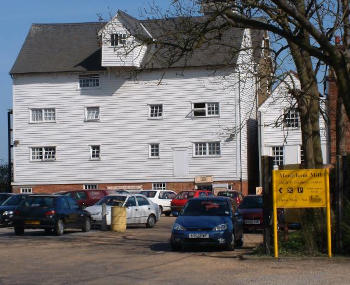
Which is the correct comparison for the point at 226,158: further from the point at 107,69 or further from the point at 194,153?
the point at 107,69

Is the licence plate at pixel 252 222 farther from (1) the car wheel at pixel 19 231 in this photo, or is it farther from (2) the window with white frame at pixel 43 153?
(2) the window with white frame at pixel 43 153

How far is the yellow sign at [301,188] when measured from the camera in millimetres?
17594

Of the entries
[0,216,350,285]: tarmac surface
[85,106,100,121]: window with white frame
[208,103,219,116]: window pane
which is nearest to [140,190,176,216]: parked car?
[208,103,219,116]: window pane

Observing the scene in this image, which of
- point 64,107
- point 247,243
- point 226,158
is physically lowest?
point 247,243

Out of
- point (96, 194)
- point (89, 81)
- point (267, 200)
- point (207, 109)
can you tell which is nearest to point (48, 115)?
point (89, 81)

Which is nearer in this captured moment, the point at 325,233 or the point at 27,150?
the point at 325,233

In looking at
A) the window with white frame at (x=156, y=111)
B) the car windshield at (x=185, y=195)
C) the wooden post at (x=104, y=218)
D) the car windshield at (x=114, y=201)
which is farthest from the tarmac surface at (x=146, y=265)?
the window with white frame at (x=156, y=111)

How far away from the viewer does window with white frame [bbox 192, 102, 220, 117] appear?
55.1m

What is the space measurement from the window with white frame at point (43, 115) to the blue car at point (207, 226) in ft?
124

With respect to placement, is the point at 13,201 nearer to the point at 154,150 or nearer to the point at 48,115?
the point at 154,150

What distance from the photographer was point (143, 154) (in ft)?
185

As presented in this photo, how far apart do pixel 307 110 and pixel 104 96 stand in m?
38.0

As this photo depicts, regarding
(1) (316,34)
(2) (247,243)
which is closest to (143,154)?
(2) (247,243)

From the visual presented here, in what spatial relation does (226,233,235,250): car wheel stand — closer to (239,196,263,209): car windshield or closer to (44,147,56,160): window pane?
(239,196,263,209): car windshield
